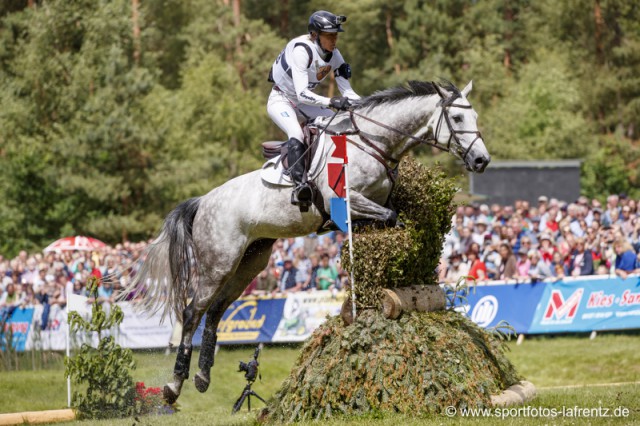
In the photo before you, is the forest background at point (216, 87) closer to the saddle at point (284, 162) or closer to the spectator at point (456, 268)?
the spectator at point (456, 268)

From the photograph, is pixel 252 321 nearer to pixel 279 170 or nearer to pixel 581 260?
pixel 581 260

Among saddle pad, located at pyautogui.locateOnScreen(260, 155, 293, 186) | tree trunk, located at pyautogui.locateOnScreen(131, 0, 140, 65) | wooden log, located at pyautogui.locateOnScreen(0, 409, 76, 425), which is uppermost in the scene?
tree trunk, located at pyautogui.locateOnScreen(131, 0, 140, 65)

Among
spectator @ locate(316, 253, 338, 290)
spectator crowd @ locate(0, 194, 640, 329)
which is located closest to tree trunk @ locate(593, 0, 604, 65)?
spectator crowd @ locate(0, 194, 640, 329)

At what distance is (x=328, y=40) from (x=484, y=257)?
930cm

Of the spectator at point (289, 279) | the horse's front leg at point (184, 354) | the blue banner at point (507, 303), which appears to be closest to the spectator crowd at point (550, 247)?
the blue banner at point (507, 303)

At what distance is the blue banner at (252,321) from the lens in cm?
1803

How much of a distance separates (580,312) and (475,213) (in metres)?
4.11

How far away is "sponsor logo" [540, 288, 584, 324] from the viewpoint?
1703 cm

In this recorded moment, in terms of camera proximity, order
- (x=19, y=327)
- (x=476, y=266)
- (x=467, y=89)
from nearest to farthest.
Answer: (x=467, y=89) < (x=476, y=266) < (x=19, y=327)

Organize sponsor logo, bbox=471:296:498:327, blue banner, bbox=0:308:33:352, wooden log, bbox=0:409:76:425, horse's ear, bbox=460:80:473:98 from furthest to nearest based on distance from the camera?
blue banner, bbox=0:308:33:352, sponsor logo, bbox=471:296:498:327, wooden log, bbox=0:409:76:425, horse's ear, bbox=460:80:473:98

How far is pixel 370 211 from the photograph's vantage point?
9.32 meters

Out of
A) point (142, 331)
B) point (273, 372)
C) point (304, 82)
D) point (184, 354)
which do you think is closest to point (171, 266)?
point (184, 354)

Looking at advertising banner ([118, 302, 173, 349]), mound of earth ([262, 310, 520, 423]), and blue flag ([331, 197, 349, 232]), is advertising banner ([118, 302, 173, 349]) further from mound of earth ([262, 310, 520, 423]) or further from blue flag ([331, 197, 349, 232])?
blue flag ([331, 197, 349, 232])

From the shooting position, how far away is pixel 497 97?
48562mm
